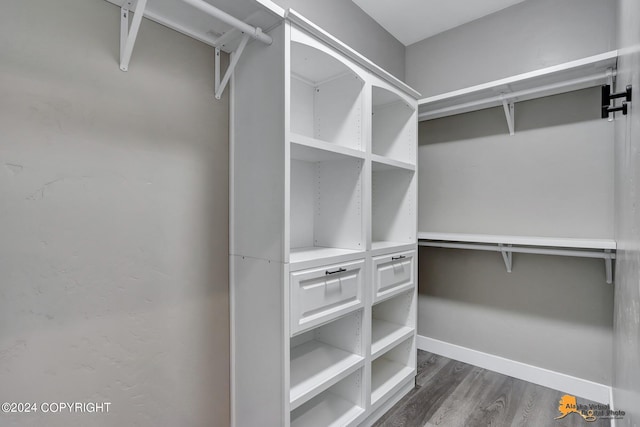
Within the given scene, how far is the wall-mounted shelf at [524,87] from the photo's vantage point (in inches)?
68.0

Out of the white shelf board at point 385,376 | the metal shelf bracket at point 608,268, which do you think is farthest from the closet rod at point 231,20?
the metal shelf bracket at point 608,268

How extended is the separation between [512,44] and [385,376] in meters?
2.53

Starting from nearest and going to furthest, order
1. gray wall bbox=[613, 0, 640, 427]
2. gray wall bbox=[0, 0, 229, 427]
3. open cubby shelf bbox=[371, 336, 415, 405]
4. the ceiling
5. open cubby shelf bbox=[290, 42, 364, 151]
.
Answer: gray wall bbox=[613, 0, 640, 427] → gray wall bbox=[0, 0, 229, 427] → open cubby shelf bbox=[290, 42, 364, 151] → open cubby shelf bbox=[371, 336, 415, 405] → the ceiling

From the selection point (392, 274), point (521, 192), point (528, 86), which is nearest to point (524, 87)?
point (528, 86)

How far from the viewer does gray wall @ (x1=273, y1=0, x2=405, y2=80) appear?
1920 mm

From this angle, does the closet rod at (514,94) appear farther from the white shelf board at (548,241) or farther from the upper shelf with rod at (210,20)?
the upper shelf with rod at (210,20)

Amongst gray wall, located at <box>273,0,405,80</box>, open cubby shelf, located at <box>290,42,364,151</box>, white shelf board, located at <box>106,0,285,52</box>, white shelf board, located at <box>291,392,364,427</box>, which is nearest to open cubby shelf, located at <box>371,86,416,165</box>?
open cubby shelf, located at <box>290,42,364,151</box>

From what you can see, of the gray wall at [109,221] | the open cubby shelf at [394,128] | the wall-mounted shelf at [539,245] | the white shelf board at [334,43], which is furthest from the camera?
the open cubby shelf at [394,128]

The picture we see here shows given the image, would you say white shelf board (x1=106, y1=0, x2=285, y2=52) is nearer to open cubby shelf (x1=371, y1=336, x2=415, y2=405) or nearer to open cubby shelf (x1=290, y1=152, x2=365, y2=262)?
open cubby shelf (x1=290, y1=152, x2=365, y2=262)

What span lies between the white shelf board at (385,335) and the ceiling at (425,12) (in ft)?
7.59

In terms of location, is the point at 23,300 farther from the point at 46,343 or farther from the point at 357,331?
the point at 357,331

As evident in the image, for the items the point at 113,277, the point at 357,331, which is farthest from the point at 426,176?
the point at 113,277

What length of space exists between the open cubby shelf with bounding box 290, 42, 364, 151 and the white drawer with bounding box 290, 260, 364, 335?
689 mm

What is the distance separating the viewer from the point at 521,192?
222cm
